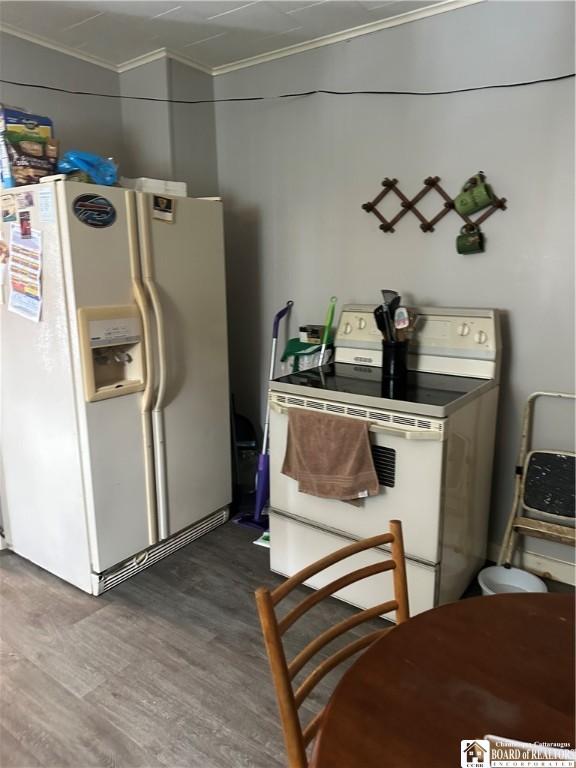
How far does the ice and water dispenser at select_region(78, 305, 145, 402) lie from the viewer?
6.84ft

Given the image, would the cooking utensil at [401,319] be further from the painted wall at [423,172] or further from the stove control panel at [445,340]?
the painted wall at [423,172]

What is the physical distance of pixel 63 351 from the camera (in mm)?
2121

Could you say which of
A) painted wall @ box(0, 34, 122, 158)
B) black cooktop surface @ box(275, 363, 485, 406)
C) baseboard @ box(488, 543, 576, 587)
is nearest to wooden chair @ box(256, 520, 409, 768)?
black cooktop surface @ box(275, 363, 485, 406)

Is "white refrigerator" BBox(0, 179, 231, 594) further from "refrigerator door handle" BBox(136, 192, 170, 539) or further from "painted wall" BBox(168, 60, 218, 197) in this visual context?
"painted wall" BBox(168, 60, 218, 197)

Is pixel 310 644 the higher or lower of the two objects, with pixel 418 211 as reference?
lower

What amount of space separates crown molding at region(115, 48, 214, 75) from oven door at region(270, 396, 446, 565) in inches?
78.2

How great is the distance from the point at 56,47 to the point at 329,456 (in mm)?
2430

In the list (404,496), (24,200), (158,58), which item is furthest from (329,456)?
(158,58)

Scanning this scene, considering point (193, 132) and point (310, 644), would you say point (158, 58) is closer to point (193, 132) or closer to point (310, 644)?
point (193, 132)

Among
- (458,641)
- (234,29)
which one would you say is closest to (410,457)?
(458,641)

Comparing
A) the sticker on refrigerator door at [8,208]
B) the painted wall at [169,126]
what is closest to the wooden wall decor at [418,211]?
the painted wall at [169,126]

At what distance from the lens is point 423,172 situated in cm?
246

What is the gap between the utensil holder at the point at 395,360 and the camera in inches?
85.8

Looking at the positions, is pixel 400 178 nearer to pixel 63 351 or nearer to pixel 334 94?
pixel 334 94
